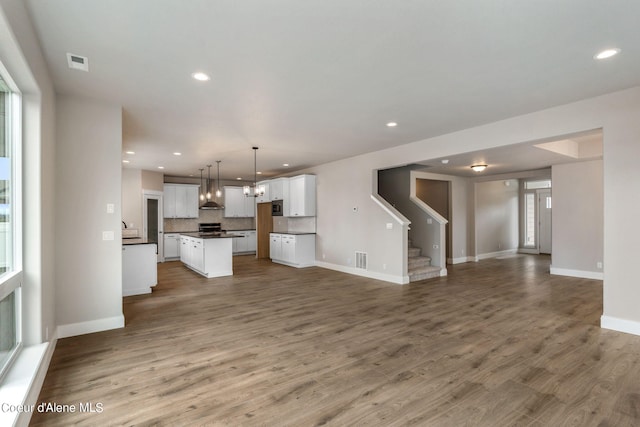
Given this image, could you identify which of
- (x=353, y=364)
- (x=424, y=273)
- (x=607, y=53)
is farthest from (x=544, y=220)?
(x=353, y=364)

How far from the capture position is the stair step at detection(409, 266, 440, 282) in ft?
21.7

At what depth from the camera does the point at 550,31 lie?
237cm

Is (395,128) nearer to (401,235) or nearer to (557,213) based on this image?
(401,235)

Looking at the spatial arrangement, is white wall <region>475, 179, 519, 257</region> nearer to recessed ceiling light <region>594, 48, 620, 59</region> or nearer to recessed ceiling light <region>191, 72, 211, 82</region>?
recessed ceiling light <region>594, 48, 620, 59</region>

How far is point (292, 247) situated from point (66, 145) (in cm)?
563

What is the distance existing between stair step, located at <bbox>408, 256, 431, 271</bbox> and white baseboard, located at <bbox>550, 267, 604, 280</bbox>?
2821mm

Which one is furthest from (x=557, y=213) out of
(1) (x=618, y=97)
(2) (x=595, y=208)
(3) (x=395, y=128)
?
(3) (x=395, y=128)

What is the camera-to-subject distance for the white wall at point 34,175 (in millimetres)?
2258

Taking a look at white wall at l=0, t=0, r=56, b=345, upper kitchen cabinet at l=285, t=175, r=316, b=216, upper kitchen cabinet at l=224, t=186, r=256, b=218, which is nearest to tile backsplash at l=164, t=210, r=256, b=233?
upper kitchen cabinet at l=224, t=186, r=256, b=218

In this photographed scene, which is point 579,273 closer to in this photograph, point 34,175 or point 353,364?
point 353,364

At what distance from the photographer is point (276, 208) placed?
9719 millimetres

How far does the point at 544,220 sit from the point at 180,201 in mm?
12436

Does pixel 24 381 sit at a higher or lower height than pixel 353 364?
higher

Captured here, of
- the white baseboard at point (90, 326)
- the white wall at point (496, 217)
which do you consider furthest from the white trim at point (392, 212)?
the white baseboard at point (90, 326)
